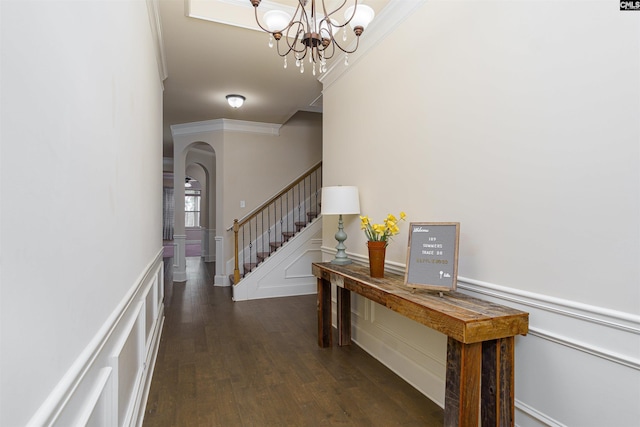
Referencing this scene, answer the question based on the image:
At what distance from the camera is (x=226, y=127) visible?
6195 mm

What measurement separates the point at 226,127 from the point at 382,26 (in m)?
3.97

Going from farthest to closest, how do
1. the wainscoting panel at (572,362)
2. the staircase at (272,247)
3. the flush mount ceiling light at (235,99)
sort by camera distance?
the staircase at (272,247)
the flush mount ceiling light at (235,99)
the wainscoting panel at (572,362)

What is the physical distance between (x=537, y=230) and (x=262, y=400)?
1.96 metres

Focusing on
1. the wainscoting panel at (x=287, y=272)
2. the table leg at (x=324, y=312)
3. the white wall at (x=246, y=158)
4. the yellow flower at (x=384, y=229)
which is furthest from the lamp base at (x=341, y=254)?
the white wall at (x=246, y=158)

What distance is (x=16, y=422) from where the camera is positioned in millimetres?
617

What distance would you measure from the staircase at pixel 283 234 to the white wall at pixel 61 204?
3749 mm

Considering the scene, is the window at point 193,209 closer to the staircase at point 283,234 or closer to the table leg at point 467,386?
the staircase at point 283,234

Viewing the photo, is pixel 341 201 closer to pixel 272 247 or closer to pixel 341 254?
pixel 341 254

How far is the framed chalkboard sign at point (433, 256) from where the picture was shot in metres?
1.92

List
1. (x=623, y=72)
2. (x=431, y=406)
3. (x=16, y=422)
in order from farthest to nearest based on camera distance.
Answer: (x=431, y=406), (x=623, y=72), (x=16, y=422)

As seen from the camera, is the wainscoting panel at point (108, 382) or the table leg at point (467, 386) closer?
the wainscoting panel at point (108, 382)

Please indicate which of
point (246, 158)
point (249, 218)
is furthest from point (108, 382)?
point (246, 158)

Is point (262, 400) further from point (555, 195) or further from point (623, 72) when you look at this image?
point (623, 72)

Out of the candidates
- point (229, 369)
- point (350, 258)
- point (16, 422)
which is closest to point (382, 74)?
point (350, 258)
